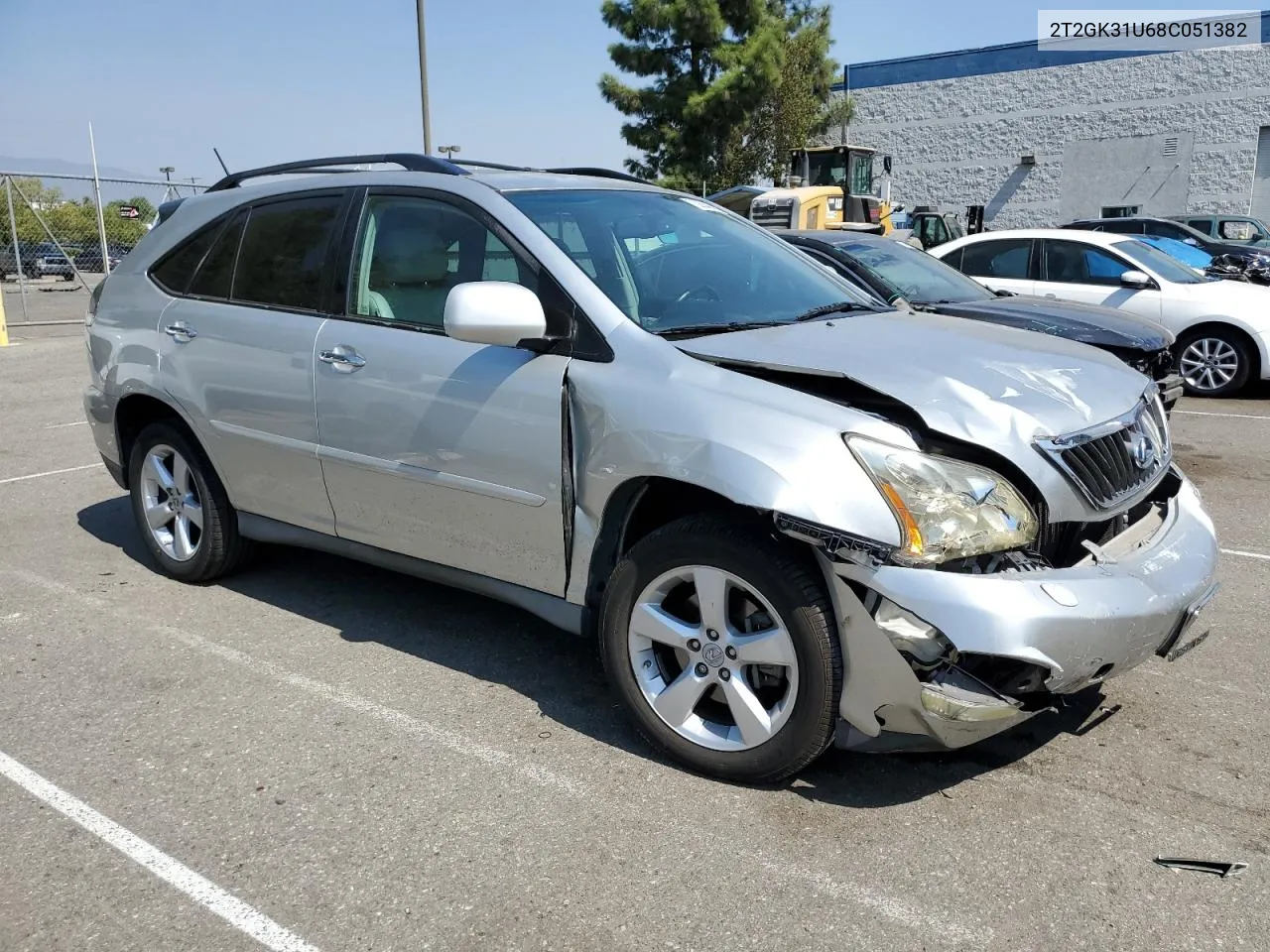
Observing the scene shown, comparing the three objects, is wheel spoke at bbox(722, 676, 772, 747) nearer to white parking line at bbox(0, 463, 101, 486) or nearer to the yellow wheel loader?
white parking line at bbox(0, 463, 101, 486)

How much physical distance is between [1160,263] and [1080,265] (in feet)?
3.13

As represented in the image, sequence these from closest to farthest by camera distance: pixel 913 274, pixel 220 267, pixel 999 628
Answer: pixel 999 628, pixel 220 267, pixel 913 274

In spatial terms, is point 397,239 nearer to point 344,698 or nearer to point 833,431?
point 344,698

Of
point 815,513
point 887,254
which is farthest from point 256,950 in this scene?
point 887,254

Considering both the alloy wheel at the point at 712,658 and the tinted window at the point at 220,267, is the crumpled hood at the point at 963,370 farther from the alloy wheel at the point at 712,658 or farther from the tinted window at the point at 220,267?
the tinted window at the point at 220,267

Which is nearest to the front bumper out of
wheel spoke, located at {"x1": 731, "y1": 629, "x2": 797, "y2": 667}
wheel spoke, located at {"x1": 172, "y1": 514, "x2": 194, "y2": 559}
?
wheel spoke, located at {"x1": 731, "y1": 629, "x2": 797, "y2": 667}

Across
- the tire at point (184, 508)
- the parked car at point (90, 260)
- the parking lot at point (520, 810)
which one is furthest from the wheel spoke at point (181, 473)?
the parked car at point (90, 260)

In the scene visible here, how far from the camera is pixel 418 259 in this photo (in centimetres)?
414

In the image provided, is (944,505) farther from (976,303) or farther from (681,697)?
(976,303)

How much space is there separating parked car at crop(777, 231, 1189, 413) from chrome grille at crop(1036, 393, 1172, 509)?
11.2ft

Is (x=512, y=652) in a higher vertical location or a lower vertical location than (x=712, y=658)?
lower

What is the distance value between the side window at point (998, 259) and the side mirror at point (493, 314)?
28.1 ft

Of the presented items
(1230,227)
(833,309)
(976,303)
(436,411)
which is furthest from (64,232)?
(1230,227)

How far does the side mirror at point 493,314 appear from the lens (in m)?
3.46
